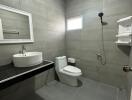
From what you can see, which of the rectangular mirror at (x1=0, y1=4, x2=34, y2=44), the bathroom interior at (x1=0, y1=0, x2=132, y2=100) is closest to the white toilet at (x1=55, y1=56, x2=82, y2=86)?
the bathroom interior at (x1=0, y1=0, x2=132, y2=100)

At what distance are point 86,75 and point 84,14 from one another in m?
1.80

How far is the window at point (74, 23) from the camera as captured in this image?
96.1 inches

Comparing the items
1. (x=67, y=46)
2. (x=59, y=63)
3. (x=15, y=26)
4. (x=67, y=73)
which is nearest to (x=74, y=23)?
(x=67, y=46)

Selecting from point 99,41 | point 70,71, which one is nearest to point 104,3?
point 99,41

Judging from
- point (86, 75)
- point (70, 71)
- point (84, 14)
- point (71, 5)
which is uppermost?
point (71, 5)

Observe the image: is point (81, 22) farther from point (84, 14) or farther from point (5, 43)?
point (5, 43)

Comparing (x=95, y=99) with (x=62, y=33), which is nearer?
(x=95, y=99)

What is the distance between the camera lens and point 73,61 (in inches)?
102

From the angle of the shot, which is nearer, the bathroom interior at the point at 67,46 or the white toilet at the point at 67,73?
the bathroom interior at the point at 67,46

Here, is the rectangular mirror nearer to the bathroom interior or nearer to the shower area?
the bathroom interior

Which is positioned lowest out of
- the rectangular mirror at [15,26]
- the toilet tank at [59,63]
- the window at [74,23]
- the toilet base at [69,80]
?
the toilet base at [69,80]

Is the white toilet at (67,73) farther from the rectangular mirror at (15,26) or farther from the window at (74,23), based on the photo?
the window at (74,23)

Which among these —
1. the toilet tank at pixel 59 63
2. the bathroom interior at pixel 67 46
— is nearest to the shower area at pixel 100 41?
the bathroom interior at pixel 67 46

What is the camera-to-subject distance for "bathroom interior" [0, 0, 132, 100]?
146 centimetres
